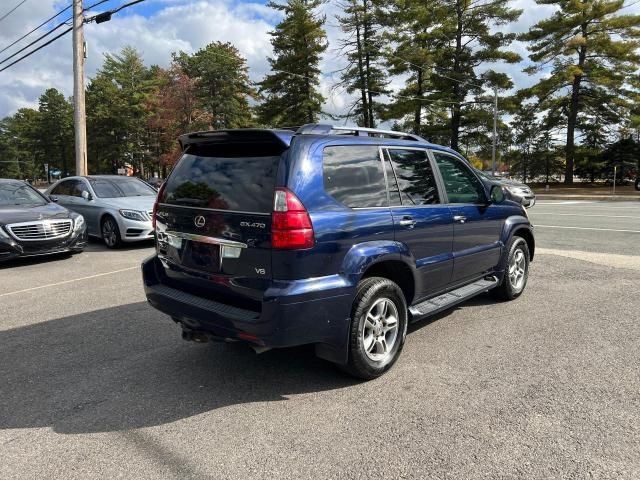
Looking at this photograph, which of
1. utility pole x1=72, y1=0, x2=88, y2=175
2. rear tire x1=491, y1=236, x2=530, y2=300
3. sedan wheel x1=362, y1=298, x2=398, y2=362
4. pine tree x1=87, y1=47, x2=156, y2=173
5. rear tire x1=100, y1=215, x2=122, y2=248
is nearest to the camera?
sedan wheel x1=362, y1=298, x2=398, y2=362

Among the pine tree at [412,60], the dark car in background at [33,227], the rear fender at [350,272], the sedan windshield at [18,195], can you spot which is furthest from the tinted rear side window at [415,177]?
the pine tree at [412,60]

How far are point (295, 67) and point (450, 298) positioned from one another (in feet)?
137

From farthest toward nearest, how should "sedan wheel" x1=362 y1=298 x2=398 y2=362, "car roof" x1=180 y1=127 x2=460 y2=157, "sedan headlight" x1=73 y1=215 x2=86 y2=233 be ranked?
"sedan headlight" x1=73 y1=215 x2=86 y2=233, "sedan wheel" x1=362 y1=298 x2=398 y2=362, "car roof" x1=180 y1=127 x2=460 y2=157

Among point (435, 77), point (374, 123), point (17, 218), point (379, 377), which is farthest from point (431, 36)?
point (379, 377)

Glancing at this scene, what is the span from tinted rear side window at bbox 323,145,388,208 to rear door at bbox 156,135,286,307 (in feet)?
1.37

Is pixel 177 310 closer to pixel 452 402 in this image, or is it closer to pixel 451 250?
pixel 452 402

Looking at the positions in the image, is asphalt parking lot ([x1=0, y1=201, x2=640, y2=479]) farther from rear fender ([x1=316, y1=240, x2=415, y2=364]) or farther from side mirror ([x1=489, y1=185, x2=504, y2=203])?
side mirror ([x1=489, y1=185, x2=504, y2=203])

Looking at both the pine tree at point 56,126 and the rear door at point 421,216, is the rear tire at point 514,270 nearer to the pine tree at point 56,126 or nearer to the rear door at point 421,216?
the rear door at point 421,216

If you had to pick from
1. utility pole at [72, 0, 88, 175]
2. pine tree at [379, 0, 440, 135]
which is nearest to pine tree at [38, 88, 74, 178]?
pine tree at [379, 0, 440, 135]

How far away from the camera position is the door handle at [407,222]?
3826 millimetres

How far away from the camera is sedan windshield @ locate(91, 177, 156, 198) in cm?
1081

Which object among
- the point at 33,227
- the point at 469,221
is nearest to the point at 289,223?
the point at 469,221

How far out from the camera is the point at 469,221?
4.71 m

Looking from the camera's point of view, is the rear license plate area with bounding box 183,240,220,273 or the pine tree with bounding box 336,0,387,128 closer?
the rear license plate area with bounding box 183,240,220,273
